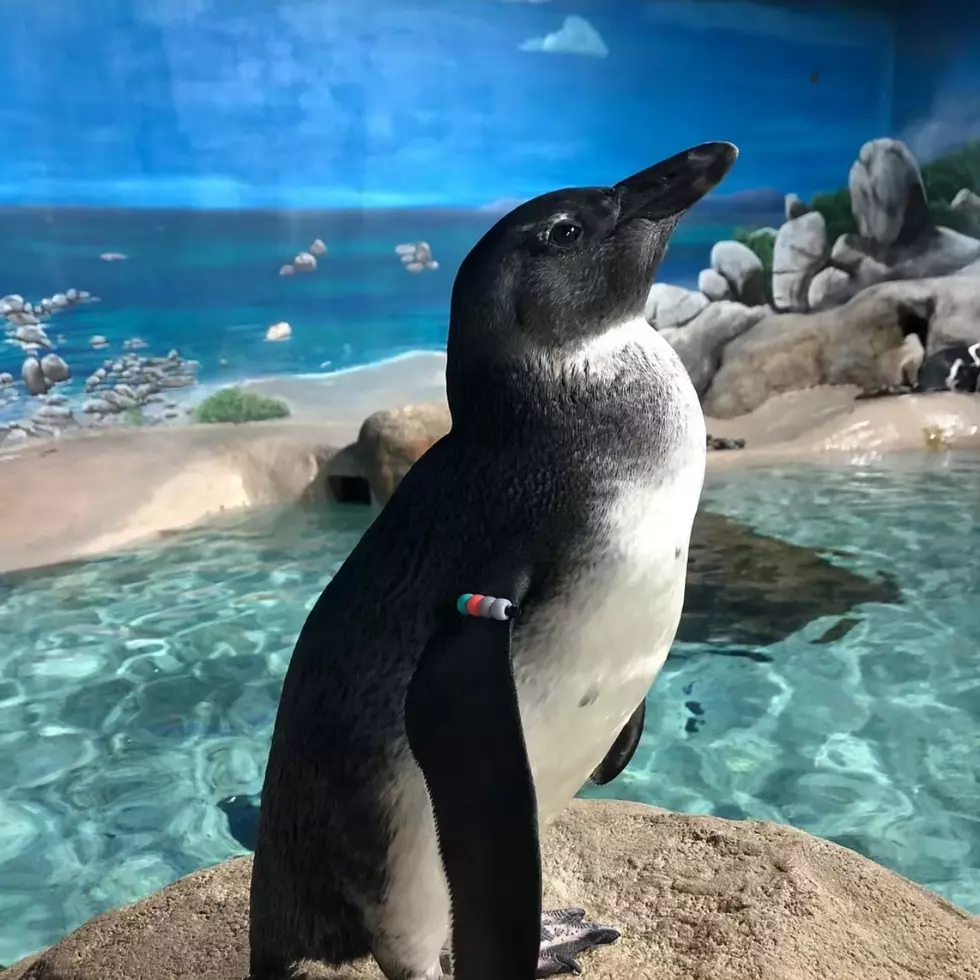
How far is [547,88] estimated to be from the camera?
9.88 metres

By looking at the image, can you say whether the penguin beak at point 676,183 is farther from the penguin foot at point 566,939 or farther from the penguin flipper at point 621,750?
the penguin foot at point 566,939

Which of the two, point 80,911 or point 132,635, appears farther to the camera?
point 132,635

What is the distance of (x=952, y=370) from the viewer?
28.5ft

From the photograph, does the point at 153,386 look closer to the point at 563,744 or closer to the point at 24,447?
the point at 24,447

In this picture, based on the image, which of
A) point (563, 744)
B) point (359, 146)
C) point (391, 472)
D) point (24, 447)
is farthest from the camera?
point (359, 146)

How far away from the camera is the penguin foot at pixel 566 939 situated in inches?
57.0

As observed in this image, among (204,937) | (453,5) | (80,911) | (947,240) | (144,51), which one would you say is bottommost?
→ (80,911)

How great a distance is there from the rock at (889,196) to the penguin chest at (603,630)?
1051cm

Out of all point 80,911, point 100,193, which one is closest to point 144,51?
point 100,193

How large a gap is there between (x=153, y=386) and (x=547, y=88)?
197 inches

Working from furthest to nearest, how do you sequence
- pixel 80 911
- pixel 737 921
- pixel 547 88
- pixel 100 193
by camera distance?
pixel 547 88
pixel 100 193
pixel 80 911
pixel 737 921

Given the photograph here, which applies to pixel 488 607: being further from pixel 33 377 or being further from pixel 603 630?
pixel 33 377

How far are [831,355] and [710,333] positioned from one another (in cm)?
130

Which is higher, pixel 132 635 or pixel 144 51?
pixel 144 51
